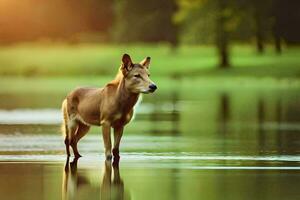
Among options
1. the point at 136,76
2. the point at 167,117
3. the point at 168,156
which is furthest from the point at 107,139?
the point at 167,117

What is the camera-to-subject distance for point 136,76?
18984 millimetres

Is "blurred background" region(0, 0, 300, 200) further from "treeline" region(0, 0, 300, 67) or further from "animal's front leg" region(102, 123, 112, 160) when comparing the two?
"animal's front leg" region(102, 123, 112, 160)

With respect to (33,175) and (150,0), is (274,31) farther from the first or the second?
(33,175)

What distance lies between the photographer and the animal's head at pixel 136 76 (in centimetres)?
1887

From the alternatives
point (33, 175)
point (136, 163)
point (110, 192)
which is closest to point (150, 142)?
point (136, 163)

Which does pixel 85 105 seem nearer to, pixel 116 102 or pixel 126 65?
pixel 116 102

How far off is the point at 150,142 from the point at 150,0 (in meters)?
64.3

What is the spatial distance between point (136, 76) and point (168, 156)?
1391 mm

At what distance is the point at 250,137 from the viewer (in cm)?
2381

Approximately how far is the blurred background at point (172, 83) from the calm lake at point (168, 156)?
25 mm

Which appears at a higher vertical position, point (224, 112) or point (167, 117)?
point (224, 112)

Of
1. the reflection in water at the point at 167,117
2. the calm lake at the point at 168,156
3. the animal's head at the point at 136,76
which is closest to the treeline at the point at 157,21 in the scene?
the reflection in water at the point at 167,117

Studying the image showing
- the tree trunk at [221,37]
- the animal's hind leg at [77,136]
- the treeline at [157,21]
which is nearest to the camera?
the animal's hind leg at [77,136]

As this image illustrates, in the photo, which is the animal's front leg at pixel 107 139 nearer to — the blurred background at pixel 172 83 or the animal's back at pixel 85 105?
the animal's back at pixel 85 105
